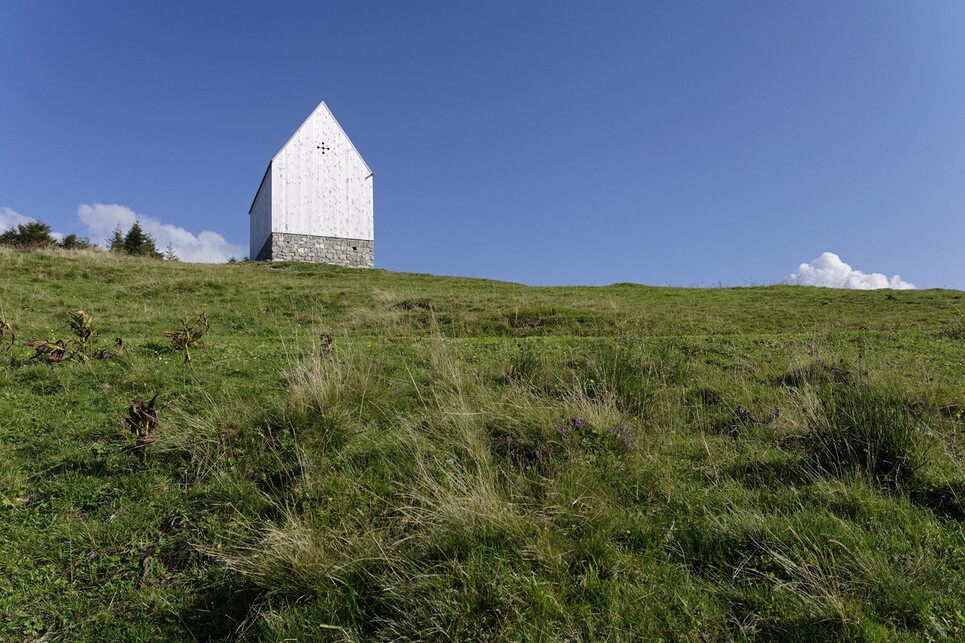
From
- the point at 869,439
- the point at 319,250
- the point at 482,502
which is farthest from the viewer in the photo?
the point at 319,250

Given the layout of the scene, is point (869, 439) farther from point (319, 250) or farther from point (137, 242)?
point (137, 242)

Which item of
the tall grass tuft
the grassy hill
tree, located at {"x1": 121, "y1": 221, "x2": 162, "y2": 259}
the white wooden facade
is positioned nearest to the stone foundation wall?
the white wooden facade

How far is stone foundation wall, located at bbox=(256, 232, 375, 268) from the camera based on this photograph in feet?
128

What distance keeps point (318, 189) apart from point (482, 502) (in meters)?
40.6

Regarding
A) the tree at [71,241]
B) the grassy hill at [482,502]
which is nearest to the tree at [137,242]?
the tree at [71,241]

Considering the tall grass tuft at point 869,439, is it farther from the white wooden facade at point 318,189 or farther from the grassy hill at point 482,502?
the white wooden facade at point 318,189

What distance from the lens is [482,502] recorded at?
3566 mm

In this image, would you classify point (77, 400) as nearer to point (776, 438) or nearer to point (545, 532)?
point (545, 532)

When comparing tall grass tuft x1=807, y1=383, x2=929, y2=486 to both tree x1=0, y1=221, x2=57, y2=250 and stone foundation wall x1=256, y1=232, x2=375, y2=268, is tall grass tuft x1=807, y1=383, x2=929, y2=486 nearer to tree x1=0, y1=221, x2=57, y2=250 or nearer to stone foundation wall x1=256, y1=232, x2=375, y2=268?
stone foundation wall x1=256, y1=232, x2=375, y2=268

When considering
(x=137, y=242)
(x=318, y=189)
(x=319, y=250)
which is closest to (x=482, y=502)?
(x=319, y=250)

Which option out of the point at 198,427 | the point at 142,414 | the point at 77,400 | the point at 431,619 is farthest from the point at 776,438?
the point at 77,400

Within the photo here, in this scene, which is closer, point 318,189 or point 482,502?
point 482,502

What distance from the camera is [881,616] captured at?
9.05 ft

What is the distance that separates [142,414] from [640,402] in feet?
16.6
